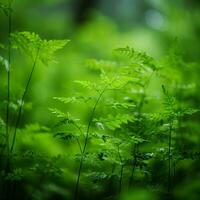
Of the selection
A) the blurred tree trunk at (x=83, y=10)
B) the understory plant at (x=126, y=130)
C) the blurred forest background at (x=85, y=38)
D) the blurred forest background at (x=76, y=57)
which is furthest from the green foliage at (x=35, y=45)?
the blurred tree trunk at (x=83, y=10)

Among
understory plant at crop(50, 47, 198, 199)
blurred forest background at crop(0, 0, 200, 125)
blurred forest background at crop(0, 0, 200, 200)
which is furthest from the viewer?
blurred forest background at crop(0, 0, 200, 125)

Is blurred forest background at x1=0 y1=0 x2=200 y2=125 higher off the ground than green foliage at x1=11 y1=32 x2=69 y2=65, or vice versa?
blurred forest background at x1=0 y1=0 x2=200 y2=125

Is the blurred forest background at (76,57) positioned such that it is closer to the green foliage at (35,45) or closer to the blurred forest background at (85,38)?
the blurred forest background at (85,38)

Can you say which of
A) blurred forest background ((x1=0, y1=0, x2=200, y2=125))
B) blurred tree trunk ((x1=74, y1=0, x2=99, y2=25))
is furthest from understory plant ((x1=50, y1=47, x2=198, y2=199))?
blurred tree trunk ((x1=74, y1=0, x2=99, y2=25))

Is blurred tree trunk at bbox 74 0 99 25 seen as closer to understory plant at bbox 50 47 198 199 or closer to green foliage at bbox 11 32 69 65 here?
understory plant at bbox 50 47 198 199

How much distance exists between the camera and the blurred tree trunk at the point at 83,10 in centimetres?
725

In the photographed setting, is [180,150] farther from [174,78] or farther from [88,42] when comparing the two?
[88,42]

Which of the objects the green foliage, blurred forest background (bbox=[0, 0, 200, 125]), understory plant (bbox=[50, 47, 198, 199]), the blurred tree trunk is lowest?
understory plant (bbox=[50, 47, 198, 199])

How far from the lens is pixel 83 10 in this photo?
7.38 m

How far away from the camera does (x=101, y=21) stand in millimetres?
5062

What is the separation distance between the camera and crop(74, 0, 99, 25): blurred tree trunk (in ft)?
23.8

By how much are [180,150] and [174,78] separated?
27.3 inches

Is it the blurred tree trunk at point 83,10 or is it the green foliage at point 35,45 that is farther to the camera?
the blurred tree trunk at point 83,10

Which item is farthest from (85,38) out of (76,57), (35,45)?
(35,45)
